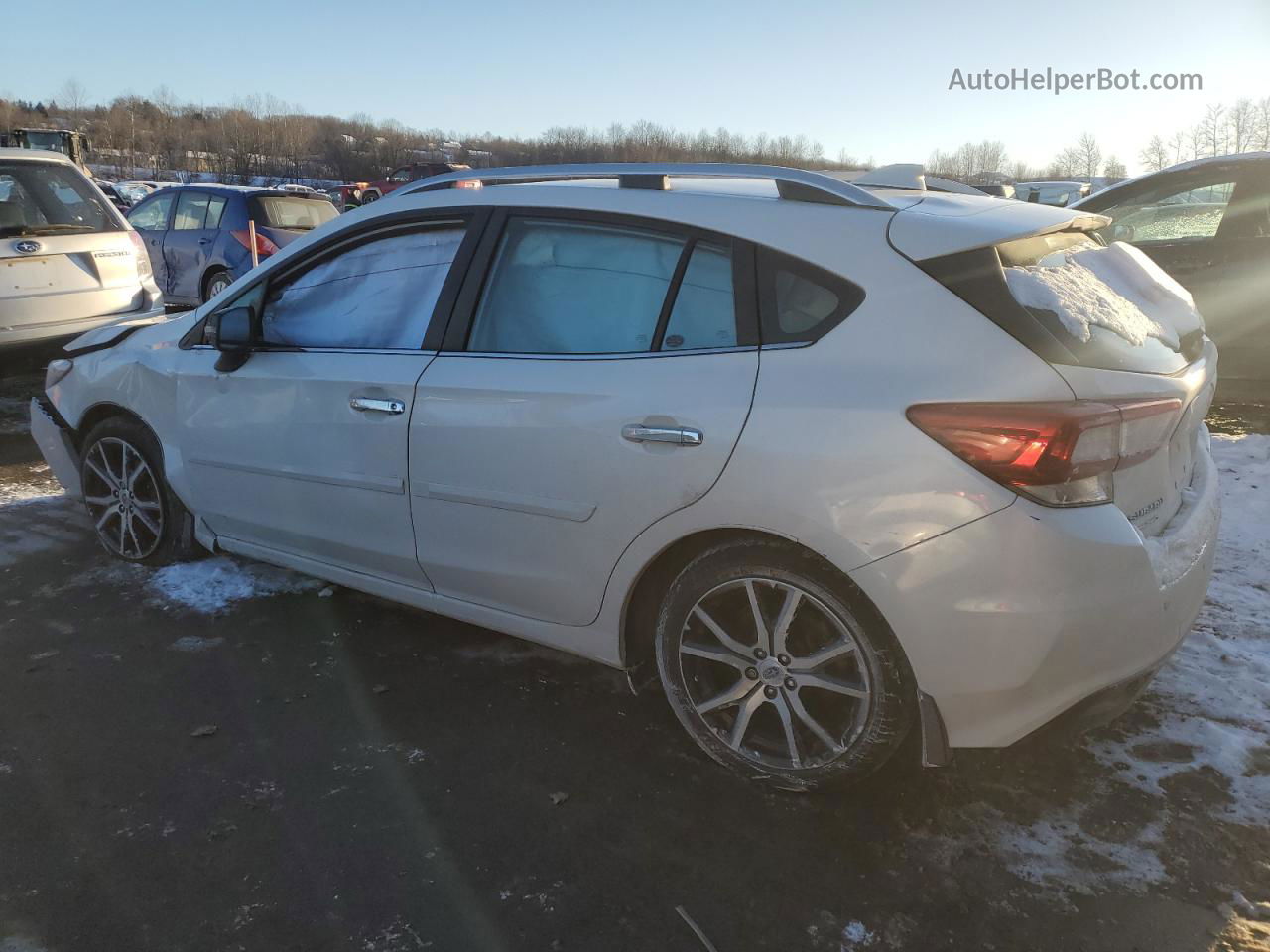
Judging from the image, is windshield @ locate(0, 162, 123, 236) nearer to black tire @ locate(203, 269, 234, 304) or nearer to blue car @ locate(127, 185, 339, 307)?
blue car @ locate(127, 185, 339, 307)

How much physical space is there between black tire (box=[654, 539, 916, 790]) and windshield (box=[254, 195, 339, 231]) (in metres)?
10.3

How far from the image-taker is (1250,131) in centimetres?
3350

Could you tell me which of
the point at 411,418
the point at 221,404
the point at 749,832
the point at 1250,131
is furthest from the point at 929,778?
the point at 1250,131

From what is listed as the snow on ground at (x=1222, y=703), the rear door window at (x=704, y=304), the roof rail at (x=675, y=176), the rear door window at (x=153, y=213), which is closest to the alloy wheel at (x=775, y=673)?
the rear door window at (x=704, y=304)

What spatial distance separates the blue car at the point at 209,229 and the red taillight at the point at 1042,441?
10823mm

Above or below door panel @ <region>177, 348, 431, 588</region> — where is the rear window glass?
above

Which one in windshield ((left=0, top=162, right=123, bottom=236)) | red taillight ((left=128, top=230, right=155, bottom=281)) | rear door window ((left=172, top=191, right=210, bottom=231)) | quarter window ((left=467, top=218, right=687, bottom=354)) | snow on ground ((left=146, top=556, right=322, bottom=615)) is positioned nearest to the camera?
quarter window ((left=467, top=218, right=687, bottom=354))

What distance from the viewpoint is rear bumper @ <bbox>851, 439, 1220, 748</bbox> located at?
2158 millimetres

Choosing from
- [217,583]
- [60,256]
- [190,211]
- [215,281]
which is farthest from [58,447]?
[190,211]

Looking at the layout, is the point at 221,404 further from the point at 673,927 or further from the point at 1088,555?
the point at 1088,555

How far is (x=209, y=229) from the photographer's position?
38.3ft

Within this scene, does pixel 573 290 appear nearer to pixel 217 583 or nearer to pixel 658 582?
pixel 658 582

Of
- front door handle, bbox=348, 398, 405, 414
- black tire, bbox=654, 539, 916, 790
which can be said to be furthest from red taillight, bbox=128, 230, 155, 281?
black tire, bbox=654, 539, 916, 790

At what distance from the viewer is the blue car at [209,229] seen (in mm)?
11484
